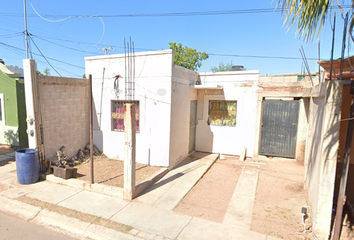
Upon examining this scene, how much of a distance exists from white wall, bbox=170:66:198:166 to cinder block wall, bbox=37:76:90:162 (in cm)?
371

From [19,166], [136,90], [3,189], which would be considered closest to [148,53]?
[136,90]

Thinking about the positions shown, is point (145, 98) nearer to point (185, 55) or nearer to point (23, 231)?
point (23, 231)

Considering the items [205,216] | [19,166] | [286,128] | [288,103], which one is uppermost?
[288,103]

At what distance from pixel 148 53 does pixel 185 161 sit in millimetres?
4356

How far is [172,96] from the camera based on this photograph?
7223mm

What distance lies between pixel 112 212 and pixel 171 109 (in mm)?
3672

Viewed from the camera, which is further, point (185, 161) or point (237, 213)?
point (185, 161)

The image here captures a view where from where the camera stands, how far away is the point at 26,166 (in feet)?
19.6

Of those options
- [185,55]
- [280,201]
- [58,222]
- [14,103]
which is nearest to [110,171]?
[58,222]

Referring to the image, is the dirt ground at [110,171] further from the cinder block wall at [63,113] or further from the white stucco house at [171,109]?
the cinder block wall at [63,113]

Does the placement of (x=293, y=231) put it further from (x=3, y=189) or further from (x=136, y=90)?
(x=3, y=189)

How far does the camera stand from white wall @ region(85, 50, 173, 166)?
7184 mm

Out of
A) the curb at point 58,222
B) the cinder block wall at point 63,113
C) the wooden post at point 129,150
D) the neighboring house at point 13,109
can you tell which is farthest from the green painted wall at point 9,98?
the wooden post at point 129,150

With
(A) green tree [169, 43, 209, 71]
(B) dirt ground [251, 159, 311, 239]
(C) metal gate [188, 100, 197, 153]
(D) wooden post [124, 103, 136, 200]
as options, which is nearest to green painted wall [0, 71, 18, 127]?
(D) wooden post [124, 103, 136, 200]
